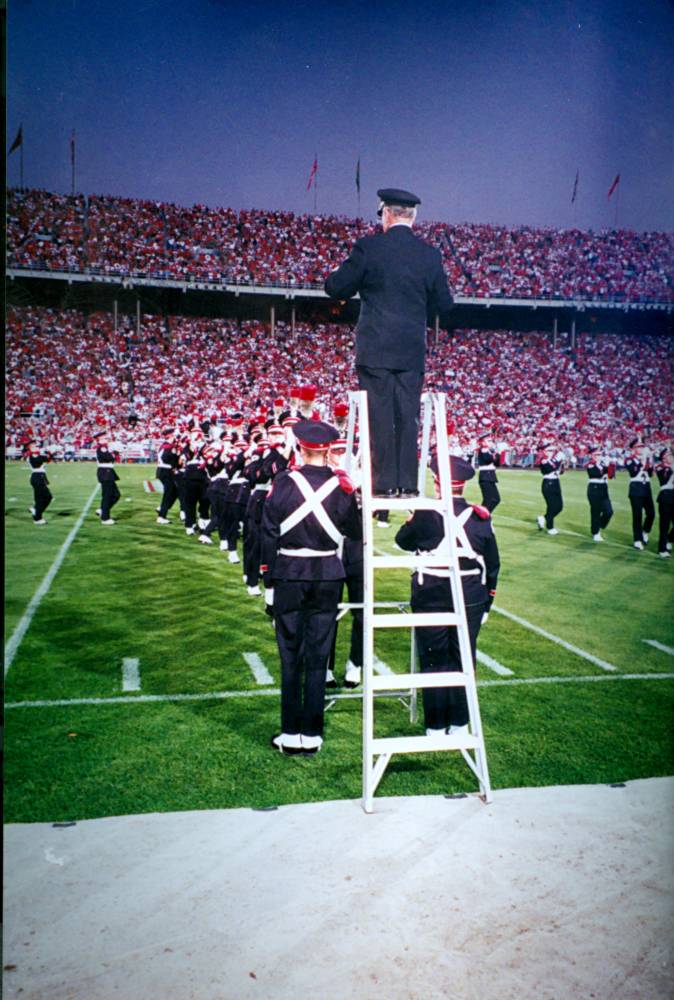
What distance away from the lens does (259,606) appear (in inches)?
274

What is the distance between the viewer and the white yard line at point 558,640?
17.6ft

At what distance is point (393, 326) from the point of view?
3557 mm

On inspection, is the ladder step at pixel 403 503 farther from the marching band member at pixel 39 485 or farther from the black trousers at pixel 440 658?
the marching band member at pixel 39 485

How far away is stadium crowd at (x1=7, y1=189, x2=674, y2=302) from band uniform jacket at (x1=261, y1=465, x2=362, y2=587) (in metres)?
2.05

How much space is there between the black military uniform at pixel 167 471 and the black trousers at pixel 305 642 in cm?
787

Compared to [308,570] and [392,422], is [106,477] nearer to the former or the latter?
[308,570]

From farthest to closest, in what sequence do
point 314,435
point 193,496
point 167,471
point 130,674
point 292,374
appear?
point 167,471 → point 193,496 → point 292,374 → point 130,674 → point 314,435

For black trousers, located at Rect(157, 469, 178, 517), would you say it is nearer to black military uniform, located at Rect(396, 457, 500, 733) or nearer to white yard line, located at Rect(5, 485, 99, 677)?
white yard line, located at Rect(5, 485, 99, 677)

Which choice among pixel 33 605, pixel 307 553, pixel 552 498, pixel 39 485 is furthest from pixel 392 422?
pixel 39 485

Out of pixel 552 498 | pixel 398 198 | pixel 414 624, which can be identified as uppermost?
pixel 398 198

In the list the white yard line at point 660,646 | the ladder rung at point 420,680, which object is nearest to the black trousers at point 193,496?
the white yard line at point 660,646

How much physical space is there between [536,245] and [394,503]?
4.19m

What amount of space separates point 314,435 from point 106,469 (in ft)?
26.0

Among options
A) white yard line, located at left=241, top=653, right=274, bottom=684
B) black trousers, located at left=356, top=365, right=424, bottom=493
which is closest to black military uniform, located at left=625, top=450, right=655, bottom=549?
white yard line, located at left=241, top=653, right=274, bottom=684
